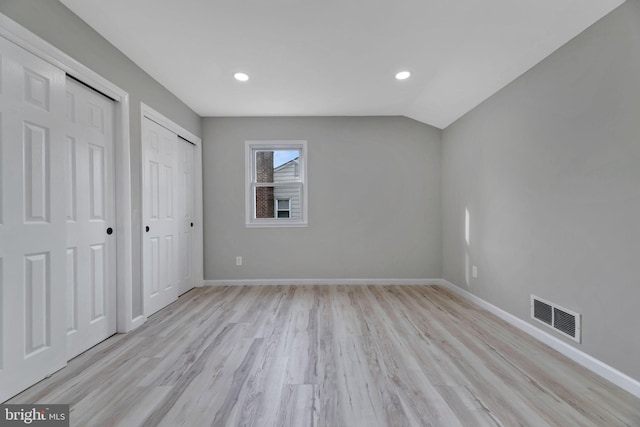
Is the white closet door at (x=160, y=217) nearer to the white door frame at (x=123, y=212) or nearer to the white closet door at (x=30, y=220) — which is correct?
the white door frame at (x=123, y=212)

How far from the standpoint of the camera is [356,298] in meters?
3.44

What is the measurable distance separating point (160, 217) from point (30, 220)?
56.2 inches

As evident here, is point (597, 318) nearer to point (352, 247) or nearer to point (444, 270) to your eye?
point (444, 270)

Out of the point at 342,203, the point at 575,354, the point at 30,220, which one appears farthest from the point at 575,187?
the point at 30,220

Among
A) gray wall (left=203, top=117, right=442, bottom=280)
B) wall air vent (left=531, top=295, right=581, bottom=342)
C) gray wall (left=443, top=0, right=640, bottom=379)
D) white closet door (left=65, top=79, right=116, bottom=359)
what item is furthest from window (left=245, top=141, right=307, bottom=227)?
wall air vent (left=531, top=295, right=581, bottom=342)

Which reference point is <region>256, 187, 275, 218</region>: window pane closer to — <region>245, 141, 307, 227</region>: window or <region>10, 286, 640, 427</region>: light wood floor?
<region>245, 141, 307, 227</region>: window

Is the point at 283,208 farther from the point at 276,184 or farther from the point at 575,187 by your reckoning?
the point at 575,187

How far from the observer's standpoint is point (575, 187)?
1979 mm

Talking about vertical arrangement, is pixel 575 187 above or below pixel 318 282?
above

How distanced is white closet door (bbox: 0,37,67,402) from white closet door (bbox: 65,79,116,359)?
19 centimetres

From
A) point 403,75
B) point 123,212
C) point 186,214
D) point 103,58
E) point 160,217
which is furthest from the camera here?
point 186,214

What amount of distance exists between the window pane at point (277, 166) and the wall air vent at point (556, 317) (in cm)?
316

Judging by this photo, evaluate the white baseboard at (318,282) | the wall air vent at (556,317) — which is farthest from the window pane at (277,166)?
the wall air vent at (556,317)

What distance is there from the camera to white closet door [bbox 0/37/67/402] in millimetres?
1525
